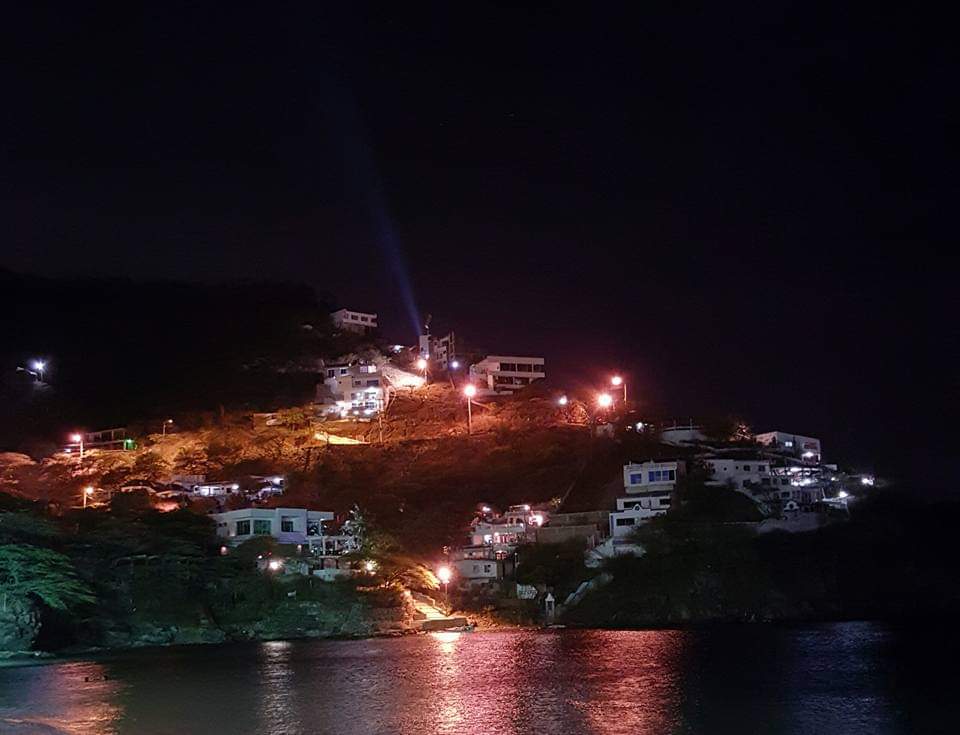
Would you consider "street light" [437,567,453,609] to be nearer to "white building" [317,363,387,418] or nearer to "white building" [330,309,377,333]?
"white building" [317,363,387,418]

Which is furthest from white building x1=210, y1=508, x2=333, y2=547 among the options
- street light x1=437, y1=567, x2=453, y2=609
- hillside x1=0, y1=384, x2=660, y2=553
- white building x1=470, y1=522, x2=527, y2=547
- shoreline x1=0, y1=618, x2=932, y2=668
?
white building x1=470, y1=522, x2=527, y2=547

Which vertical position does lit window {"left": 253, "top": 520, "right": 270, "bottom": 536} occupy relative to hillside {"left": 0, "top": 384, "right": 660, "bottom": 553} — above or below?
below

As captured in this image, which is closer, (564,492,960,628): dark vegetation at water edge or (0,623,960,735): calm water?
(0,623,960,735): calm water

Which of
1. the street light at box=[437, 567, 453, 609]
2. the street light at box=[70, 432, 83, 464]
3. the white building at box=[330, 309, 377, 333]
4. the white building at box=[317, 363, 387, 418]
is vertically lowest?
the street light at box=[437, 567, 453, 609]

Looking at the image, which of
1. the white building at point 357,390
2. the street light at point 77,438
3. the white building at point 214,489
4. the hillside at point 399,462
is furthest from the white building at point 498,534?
the street light at point 77,438

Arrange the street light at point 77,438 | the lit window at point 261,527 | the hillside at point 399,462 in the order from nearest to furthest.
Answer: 1. the lit window at point 261,527
2. the hillside at point 399,462
3. the street light at point 77,438

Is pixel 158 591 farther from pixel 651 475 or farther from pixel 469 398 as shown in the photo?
pixel 469 398

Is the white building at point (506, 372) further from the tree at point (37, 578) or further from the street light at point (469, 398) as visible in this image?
the tree at point (37, 578)
